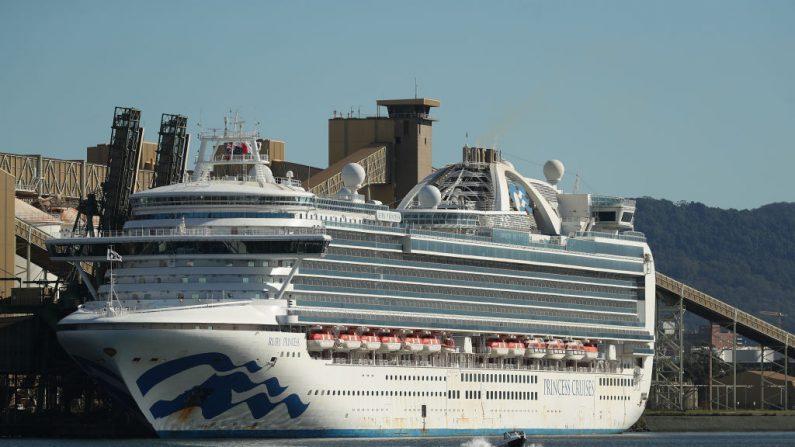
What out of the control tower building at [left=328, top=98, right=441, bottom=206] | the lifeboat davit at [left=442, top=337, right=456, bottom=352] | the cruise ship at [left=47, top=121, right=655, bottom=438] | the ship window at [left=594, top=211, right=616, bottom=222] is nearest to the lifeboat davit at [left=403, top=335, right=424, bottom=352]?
the cruise ship at [left=47, top=121, right=655, bottom=438]

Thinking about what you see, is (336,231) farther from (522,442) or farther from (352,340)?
(522,442)

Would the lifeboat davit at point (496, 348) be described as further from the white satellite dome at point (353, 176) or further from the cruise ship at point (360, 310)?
the white satellite dome at point (353, 176)

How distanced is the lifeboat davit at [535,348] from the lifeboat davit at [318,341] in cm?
1791

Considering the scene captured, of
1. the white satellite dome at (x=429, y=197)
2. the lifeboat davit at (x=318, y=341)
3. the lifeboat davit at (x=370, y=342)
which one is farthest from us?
the white satellite dome at (x=429, y=197)

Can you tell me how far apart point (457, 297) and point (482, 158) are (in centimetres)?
1509

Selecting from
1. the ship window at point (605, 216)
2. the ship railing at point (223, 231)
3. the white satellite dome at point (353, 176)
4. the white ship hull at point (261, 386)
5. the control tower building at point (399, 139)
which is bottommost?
the white ship hull at point (261, 386)

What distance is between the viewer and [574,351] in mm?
101062

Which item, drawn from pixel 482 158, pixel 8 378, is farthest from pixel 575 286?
pixel 8 378

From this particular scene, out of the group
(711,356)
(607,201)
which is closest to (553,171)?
(607,201)

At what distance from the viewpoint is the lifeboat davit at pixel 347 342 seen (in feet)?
275

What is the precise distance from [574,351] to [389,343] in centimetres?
1740

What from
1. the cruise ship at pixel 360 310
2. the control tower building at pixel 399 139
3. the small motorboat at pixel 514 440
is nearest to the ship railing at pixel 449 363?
the cruise ship at pixel 360 310

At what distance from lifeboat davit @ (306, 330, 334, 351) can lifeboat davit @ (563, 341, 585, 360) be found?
21.7 m

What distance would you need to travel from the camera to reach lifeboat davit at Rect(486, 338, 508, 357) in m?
95.0
